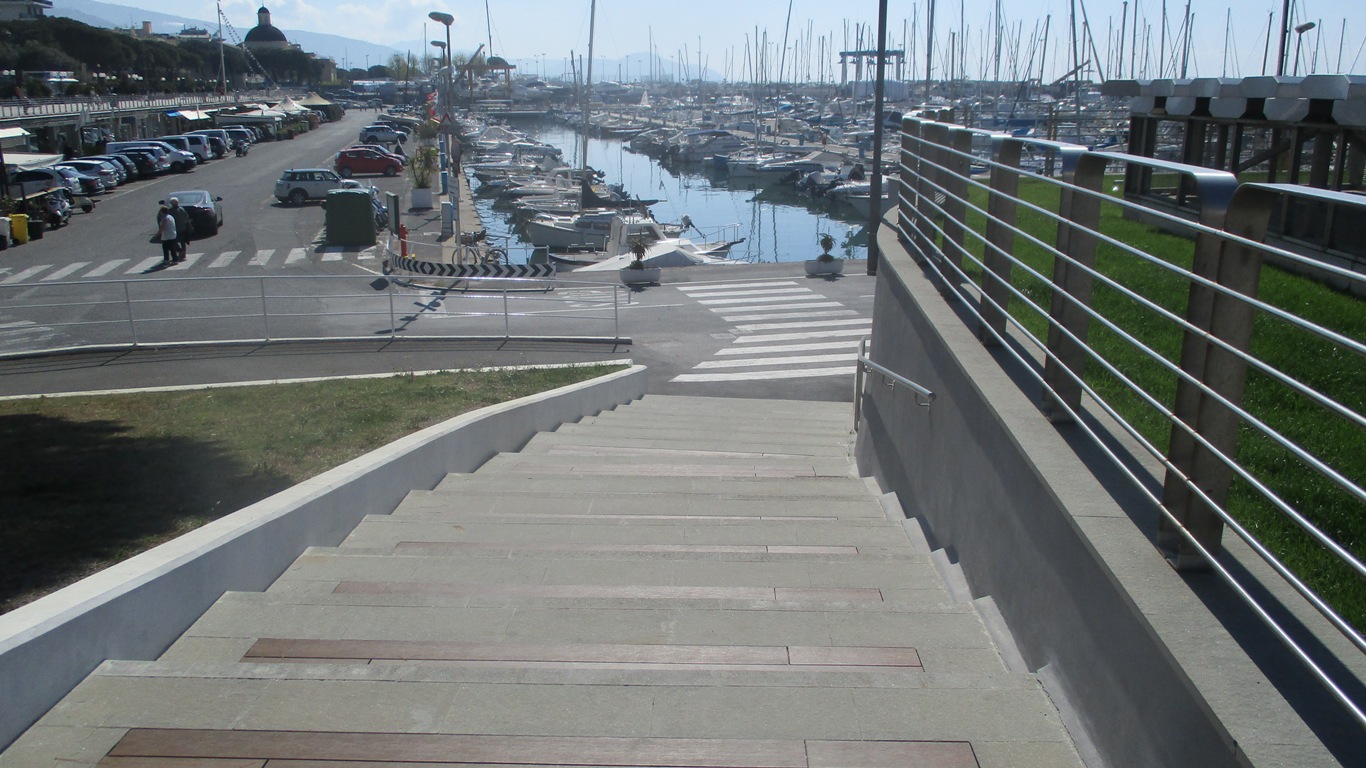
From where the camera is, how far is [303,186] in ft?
142

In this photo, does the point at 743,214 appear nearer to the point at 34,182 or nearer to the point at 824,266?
→ the point at 824,266

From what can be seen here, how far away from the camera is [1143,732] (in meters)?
2.87

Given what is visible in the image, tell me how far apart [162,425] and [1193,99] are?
1481 cm

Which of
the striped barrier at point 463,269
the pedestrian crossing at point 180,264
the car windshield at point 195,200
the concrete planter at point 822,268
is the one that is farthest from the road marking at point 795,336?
the car windshield at point 195,200

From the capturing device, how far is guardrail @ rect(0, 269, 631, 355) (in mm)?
17406

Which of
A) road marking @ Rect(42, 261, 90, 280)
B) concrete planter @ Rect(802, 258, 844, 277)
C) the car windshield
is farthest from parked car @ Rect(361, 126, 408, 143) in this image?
concrete planter @ Rect(802, 258, 844, 277)

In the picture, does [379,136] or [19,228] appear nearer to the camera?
[19,228]

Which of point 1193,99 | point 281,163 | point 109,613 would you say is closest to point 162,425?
point 109,613

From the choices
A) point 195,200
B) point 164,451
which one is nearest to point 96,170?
point 195,200

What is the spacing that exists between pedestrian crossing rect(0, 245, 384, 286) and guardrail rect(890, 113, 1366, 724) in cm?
2493

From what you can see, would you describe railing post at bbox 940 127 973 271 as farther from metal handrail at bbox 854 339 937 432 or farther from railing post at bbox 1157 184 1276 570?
railing post at bbox 1157 184 1276 570

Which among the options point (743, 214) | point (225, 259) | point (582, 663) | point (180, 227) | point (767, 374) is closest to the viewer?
point (582, 663)

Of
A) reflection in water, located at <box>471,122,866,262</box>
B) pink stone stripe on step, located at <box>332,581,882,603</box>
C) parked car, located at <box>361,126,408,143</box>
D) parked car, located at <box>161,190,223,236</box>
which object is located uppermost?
parked car, located at <box>361,126,408,143</box>

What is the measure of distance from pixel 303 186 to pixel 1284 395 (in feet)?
141
